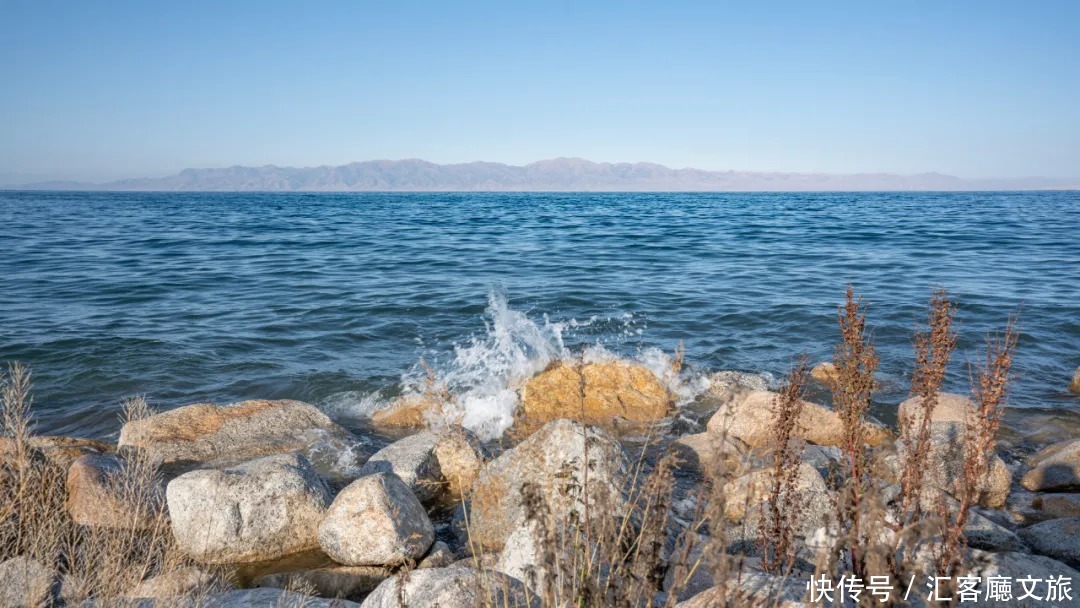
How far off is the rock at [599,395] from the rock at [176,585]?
178 inches

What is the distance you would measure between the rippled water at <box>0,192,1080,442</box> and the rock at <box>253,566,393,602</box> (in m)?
4.27

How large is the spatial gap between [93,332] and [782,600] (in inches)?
503

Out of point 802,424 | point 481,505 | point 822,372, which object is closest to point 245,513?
point 481,505

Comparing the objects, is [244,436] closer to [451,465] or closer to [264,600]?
[451,465]

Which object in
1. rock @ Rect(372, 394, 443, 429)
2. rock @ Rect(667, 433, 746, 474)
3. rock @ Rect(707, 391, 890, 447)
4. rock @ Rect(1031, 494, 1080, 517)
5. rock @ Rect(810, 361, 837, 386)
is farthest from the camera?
rock @ Rect(810, 361, 837, 386)

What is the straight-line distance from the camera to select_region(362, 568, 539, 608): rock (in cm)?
297

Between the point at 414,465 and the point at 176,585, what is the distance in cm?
261

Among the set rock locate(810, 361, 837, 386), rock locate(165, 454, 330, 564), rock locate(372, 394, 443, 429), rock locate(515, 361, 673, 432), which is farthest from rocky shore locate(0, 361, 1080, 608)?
rock locate(810, 361, 837, 386)

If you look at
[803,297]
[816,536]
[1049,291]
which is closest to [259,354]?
[816,536]

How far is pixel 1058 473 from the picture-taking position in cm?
600

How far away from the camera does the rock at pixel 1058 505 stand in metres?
5.41

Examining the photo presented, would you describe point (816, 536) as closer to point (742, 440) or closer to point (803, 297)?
point (742, 440)

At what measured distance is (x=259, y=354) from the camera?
10992 millimetres

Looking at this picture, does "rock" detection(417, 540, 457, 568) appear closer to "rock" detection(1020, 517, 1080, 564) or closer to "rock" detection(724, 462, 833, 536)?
"rock" detection(724, 462, 833, 536)
